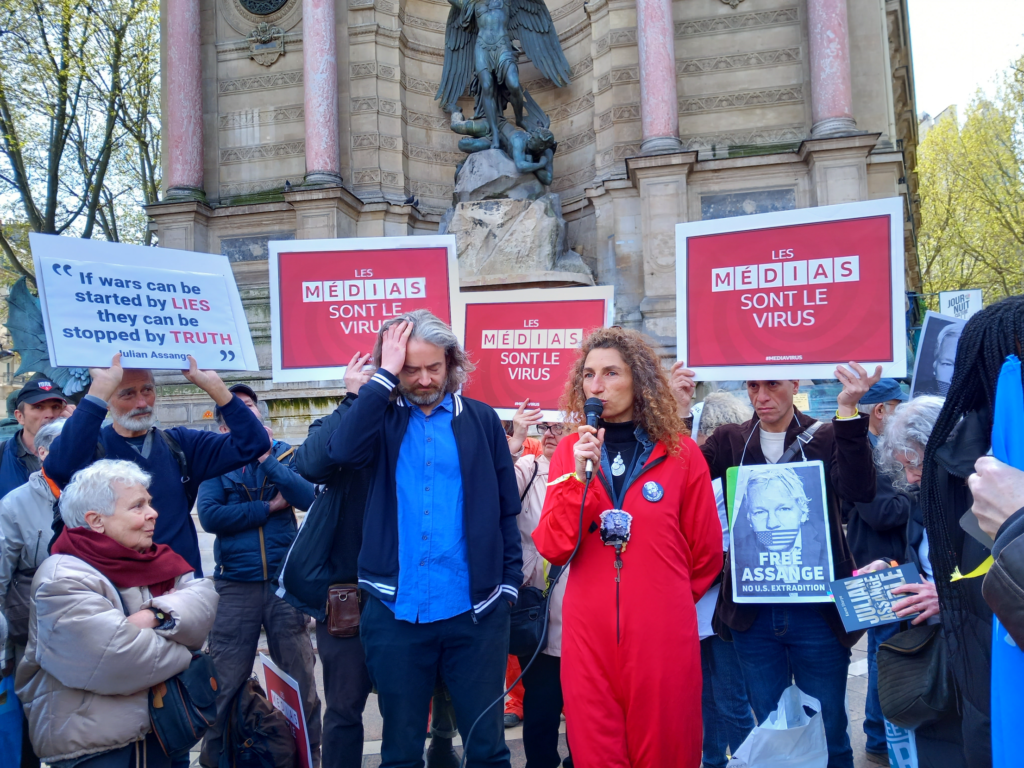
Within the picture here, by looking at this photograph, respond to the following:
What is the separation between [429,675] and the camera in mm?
2773

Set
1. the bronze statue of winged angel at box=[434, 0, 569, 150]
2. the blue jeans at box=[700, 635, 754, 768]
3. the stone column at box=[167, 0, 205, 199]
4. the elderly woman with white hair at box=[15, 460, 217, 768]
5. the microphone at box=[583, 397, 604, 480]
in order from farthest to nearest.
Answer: the stone column at box=[167, 0, 205, 199]
the bronze statue of winged angel at box=[434, 0, 569, 150]
the blue jeans at box=[700, 635, 754, 768]
the microphone at box=[583, 397, 604, 480]
the elderly woman with white hair at box=[15, 460, 217, 768]

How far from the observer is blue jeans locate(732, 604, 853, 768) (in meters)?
3.06

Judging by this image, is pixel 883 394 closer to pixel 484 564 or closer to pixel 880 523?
pixel 880 523

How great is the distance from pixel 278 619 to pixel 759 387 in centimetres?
283

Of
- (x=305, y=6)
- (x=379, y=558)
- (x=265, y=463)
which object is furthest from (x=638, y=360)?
(x=305, y=6)

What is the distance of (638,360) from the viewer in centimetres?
293

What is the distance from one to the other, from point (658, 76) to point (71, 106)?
1450 centimetres

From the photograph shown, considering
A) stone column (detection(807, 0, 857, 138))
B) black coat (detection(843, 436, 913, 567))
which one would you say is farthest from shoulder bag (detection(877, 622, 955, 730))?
stone column (detection(807, 0, 857, 138))

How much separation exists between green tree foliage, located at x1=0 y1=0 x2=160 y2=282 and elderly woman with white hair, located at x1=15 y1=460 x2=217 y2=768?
17.7 meters

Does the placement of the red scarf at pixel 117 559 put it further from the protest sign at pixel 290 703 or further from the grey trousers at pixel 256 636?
the grey trousers at pixel 256 636

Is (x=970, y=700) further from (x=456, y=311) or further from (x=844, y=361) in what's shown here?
(x=456, y=311)

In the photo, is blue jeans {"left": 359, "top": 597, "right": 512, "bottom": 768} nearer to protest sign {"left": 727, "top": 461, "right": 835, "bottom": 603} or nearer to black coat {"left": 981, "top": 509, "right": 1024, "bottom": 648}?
protest sign {"left": 727, "top": 461, "right": 835, "bottom": 603}

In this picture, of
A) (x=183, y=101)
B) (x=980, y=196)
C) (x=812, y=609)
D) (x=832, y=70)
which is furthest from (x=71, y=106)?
(x=980, y=196)

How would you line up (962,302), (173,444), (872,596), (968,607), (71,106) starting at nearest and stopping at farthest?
1. (968,607)
2. (872,596)
3. (173,444)
4. (962,302)
5. (71,106)
